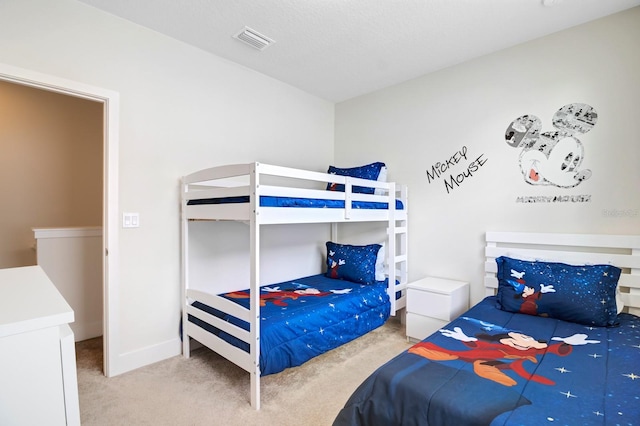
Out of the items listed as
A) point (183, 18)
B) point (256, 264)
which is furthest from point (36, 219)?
point (256, 264)

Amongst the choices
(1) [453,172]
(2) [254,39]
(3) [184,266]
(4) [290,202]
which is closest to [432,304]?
(1) [453,172]

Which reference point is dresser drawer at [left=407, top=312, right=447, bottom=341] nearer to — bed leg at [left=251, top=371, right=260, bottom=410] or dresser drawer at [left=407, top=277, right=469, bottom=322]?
dresser drawer at [left=407, top=277, right=469, bottom=322]

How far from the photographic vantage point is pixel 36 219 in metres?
3.36

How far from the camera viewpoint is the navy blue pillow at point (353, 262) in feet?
10.1

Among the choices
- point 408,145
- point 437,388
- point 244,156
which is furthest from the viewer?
point 408,145

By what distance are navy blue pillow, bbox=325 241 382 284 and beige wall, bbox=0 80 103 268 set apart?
9.26ft

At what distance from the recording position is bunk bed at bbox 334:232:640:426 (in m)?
1.13

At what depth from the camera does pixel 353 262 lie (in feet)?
10.4

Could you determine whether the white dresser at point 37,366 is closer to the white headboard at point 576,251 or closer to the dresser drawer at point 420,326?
the dresser drawer at point 420,326

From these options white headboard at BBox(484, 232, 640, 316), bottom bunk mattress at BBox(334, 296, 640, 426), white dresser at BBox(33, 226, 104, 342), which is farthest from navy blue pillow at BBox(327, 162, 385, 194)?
white dresser at BBox(33, 226, 104, 342)

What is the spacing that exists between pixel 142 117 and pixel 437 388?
104 inches

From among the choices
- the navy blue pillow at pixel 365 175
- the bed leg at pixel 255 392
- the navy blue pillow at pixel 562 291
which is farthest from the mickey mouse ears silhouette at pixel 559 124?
the bed leg at pixel 255 392

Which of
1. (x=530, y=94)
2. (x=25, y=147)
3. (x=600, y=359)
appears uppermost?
(x=530, y=94)

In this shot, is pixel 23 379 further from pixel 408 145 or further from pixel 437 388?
pixel 408 145
